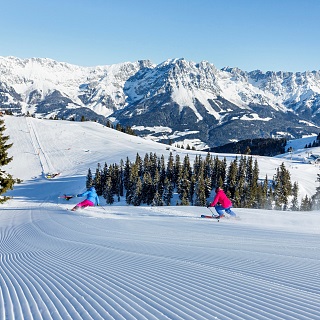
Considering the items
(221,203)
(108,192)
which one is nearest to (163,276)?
(221,203)

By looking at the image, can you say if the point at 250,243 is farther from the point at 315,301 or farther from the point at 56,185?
the point at 56,185

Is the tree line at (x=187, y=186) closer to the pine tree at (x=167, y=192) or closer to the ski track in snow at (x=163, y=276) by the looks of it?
the pine tree at (x=167, y=192)

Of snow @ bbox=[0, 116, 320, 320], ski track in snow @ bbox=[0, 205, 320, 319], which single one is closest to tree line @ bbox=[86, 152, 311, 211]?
snow @ bbox=[0, 116, 320, 320]

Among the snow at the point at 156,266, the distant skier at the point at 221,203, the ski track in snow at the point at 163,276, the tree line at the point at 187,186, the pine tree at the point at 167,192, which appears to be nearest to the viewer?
the ski track in snow at the point at 163,276

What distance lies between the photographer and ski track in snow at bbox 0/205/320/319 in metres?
6.32

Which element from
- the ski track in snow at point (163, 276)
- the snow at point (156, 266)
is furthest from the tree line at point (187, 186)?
the ski track in snow at point (163, 276)

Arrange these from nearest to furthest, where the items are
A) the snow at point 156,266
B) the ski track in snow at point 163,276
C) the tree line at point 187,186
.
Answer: the ski track in snow at point 163,276 < the snow at point 156,266 < the tree line at point 187,186

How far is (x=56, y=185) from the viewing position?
85375mm

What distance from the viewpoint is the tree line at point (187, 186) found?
7812cm

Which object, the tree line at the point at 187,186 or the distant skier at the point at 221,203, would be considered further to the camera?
the tree line at the point at 187,186

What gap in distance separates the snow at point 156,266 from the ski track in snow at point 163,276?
0.9 inches

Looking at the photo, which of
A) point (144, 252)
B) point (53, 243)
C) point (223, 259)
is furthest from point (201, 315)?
point (53, 243)

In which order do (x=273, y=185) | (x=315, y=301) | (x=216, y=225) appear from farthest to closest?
(x=273, y=185) < (x=216, y=225) < (x=315, y=301)

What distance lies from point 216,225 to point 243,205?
6046 centimetres
